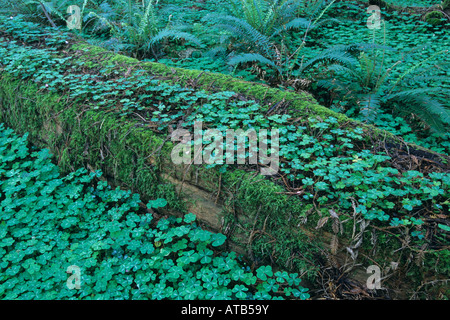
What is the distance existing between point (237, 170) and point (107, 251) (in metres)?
1.31

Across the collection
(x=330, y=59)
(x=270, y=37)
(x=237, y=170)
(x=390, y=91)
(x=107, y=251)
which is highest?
(x=270, y=37)

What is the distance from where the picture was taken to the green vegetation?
6.96 ft

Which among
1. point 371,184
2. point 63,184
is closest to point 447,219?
point 371,184

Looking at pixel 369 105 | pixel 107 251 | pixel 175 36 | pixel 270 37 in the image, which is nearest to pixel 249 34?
pixel 270 37

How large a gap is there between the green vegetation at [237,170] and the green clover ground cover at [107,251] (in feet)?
0.05

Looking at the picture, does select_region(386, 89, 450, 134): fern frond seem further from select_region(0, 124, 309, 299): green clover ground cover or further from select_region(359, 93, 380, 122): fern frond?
select_region(0, 124, 309, 299): green clover ground cover

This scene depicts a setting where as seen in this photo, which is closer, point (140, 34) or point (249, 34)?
point (249, 34)

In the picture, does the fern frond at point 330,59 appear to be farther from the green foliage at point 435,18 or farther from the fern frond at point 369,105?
the green foliage at point 435,18

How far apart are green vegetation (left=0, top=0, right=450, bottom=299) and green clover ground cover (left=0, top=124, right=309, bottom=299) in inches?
0.6

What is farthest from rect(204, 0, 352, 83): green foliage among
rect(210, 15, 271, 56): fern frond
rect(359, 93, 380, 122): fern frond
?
rect(359, 93, 380, 122): fern frond

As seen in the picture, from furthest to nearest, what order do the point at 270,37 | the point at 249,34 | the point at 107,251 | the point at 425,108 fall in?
1. the point at 270,37
2. the point at 249,34
3. the point at 425,108
4. the point at 107,251

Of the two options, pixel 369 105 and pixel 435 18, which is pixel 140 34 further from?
pixel 435 18

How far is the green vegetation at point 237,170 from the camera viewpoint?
6.96 ft

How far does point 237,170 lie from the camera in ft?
8.15
